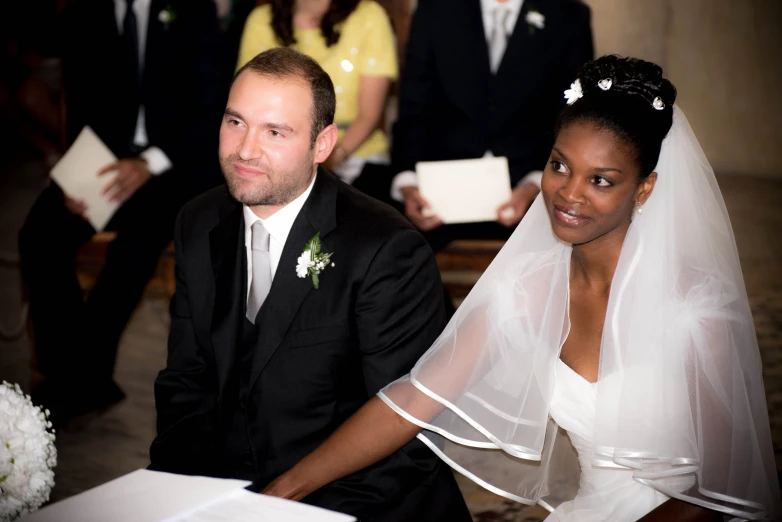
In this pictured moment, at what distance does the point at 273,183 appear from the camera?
7.11ft

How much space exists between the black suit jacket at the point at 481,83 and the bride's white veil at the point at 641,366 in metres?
1.64

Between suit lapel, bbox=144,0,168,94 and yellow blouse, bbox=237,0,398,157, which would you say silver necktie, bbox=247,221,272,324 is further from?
suit lapel, bbox=144,0,168,94

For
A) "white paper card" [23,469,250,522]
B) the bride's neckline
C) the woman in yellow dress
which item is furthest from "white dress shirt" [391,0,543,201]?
"white paper card" [23,469,250,522]

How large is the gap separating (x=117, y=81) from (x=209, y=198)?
1.96 meters

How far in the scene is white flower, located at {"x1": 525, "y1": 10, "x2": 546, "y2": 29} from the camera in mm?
3621

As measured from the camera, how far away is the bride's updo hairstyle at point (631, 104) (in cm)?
180

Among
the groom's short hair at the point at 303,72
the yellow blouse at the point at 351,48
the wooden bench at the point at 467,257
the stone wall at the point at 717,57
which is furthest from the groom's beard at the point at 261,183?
the stone wall at the point at 717,57

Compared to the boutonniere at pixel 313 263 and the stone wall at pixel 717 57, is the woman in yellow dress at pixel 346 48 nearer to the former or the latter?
the stone wall at pixel 717 57

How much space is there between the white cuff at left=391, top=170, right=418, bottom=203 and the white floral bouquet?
2.28 metres

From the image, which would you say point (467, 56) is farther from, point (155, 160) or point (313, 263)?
point (313, 263)

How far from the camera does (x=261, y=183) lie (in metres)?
2.16

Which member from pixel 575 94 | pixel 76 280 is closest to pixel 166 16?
pixel 76 280

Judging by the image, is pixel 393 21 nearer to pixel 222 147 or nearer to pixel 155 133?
pixel 155 133

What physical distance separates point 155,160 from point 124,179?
6.7 inches
